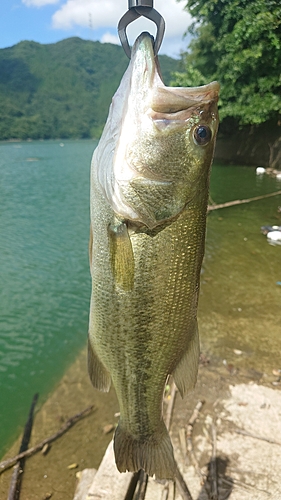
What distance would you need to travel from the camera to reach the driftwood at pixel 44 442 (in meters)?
4.40

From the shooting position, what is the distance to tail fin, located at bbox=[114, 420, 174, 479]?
2119 millimetres

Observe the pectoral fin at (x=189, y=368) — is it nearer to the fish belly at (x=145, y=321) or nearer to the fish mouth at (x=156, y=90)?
the fish belly at (x=145, y=321)

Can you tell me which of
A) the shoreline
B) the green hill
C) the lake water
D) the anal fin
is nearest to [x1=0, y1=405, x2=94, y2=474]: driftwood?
the shoreline

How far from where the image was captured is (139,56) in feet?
5.55

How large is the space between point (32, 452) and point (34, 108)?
156023 mm

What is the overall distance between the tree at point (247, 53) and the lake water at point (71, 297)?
1064 cm

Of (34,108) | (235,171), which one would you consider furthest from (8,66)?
(235,171)

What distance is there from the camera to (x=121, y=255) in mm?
1825

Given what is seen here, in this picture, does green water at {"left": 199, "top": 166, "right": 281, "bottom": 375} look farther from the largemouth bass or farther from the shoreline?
the largemouth bass

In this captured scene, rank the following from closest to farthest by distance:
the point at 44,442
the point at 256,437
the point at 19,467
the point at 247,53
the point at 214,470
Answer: the point at 214,470, the point at 256,437, the point at 19,467, the point at 44,442, the point at 247,53

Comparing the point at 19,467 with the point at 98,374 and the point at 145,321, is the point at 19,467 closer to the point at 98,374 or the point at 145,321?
the point at 98,374

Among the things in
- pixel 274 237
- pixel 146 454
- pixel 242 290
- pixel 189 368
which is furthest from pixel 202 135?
pixel 274 237

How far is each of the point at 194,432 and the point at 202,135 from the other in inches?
128

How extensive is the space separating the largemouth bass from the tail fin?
1.19 ft
